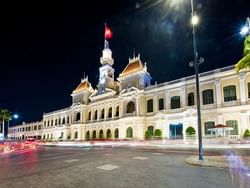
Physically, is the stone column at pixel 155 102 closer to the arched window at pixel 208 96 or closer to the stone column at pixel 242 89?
the arched window at pixel 208 96

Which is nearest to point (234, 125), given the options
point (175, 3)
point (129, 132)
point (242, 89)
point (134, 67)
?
point (242, 89)

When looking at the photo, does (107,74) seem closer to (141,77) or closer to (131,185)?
(141,77)

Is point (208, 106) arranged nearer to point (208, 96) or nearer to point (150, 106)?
point (208, 96)

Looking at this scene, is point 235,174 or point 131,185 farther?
point 235,174

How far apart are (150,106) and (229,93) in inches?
615

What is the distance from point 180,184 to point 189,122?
96.2 feet

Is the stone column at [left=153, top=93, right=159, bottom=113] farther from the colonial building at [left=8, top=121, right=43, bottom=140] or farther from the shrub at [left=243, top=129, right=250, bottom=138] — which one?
the colonial building at [left=8, top=121, right=43, bottom=140]

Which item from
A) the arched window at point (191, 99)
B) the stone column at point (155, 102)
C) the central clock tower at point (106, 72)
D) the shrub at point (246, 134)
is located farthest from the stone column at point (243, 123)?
the central clock tower at point (106, 72)

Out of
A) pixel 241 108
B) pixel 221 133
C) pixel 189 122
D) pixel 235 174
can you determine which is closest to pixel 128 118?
pixel 189 122

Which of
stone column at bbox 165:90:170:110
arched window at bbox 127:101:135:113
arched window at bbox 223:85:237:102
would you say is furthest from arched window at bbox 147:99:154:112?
arched window at bbox 223:85:237:102

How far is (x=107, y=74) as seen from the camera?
59938mm

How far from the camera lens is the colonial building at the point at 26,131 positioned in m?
88.7

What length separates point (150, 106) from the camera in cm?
4275

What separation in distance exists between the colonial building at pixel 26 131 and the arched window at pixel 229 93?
2985 inches
